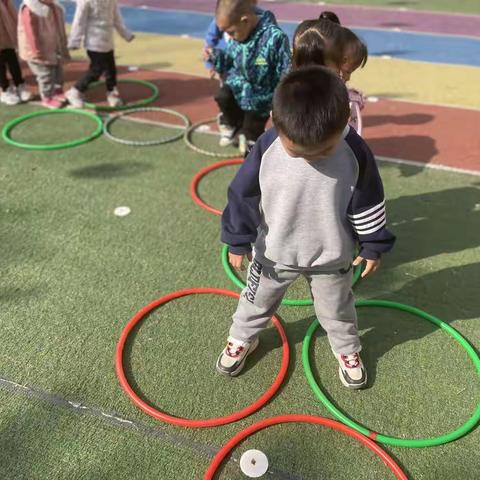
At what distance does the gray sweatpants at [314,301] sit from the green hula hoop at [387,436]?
0.23m

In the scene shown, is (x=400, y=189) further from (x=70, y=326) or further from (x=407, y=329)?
(x=70, y=326)

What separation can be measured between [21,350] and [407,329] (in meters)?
2.44

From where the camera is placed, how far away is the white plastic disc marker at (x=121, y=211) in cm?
426

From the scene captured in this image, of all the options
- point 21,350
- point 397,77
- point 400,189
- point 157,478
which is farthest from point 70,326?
point 397,77

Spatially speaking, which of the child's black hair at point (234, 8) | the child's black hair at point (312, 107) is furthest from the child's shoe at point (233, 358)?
the child's black hair at point (234, 8)

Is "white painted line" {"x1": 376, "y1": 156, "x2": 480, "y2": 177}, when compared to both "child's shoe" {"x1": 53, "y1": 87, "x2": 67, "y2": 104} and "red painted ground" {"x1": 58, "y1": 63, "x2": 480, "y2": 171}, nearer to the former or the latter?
"red painted ground" {"x1": 58, "y1": 63, "x2": 480, "y2": 171}

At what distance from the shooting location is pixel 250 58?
4.18 m

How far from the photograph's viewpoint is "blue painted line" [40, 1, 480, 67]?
27.8 feet

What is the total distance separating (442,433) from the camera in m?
2.56

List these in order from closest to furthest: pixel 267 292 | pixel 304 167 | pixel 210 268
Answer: pixel 304 167
pixel 267 292
pixel 210 268

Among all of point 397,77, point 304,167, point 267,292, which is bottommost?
point 397,77

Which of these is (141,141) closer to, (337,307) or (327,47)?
(327,47)

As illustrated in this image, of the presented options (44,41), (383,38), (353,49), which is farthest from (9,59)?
(383,38)

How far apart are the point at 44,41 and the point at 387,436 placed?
5.61 m
